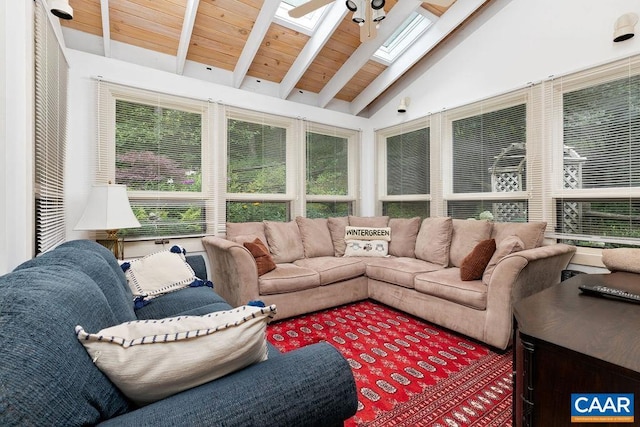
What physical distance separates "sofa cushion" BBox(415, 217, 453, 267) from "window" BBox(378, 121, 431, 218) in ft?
2.11

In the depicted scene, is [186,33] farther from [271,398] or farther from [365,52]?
[271,398]

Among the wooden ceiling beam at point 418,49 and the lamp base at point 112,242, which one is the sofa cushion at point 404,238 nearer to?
the wooden ceiling beam at point 418,49

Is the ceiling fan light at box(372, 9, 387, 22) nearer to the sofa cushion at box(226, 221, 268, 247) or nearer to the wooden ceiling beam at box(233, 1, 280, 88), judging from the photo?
the wooden ceiling beam at box(233, 1, 280, 88)

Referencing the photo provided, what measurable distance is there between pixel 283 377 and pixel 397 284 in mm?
2462

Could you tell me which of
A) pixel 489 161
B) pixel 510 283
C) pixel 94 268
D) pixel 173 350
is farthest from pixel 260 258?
pixel 489 161

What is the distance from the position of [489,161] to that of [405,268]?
1576mm

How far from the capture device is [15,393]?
54cm

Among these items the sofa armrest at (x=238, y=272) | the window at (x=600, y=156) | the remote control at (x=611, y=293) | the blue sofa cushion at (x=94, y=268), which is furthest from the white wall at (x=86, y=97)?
the window at (x=600, y=156)

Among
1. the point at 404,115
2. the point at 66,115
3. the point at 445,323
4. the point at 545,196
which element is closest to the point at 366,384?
the point at 445,323

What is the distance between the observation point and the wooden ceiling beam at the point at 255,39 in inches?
116

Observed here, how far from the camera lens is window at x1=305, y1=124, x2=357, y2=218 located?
4.42 m

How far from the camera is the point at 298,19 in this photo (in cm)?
338

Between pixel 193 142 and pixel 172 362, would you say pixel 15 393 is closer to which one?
pixel 172 362

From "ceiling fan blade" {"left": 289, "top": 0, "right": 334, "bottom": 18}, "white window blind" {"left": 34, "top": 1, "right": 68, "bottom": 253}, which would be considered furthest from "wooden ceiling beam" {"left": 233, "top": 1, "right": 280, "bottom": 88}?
"white window blind" {"left": 34, "top": 1, "right": 68, "bottom": 253}
